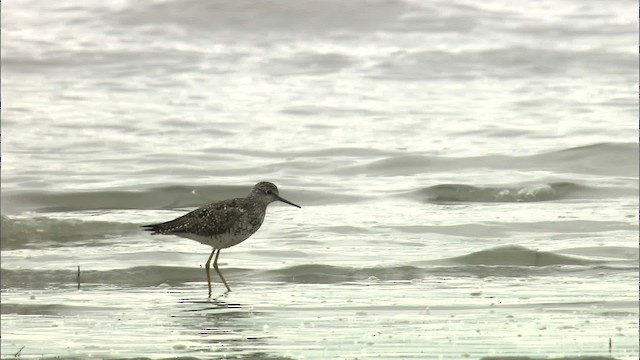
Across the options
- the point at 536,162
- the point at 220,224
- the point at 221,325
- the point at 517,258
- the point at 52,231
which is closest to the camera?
the point at 221,325

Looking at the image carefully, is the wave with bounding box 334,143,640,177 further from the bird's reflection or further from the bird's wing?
the bird's reflection

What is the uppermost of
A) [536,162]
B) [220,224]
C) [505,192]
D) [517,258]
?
[220,224]

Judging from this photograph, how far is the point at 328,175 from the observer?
16844 mm

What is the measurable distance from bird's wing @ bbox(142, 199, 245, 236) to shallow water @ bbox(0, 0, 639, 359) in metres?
0.39

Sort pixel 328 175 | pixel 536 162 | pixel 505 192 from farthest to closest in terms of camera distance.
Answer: pixel 536 162 < pixel 328 175 < pixel 505 192

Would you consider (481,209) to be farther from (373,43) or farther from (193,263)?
(373,43)

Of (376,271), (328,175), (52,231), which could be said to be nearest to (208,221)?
(376,271)

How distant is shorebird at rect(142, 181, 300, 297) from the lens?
37.6ft

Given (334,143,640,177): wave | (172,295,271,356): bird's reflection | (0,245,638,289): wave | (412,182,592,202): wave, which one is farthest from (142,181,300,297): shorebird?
(334,143,640,177): wave

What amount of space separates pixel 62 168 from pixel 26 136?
227 cm

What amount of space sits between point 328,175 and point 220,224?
18.0 feet

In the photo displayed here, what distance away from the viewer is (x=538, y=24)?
27797mm

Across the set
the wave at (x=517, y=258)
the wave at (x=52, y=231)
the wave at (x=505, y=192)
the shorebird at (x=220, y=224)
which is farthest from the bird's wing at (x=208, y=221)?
the wave at (x=505, y=192)

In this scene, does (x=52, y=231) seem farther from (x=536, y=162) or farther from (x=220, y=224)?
(x=536, y=162)
